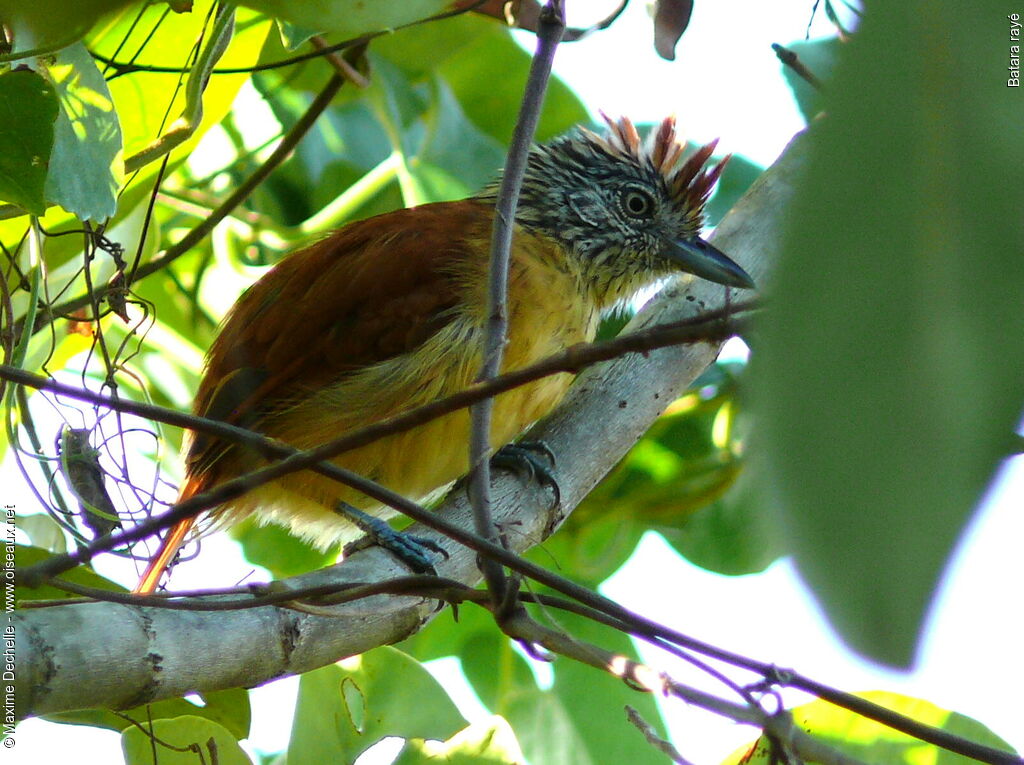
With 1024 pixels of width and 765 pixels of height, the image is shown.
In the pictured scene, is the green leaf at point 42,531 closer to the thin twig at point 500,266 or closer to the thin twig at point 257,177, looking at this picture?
the thin twig at point 257,177

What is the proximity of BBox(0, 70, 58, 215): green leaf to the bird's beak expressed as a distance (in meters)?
1.42

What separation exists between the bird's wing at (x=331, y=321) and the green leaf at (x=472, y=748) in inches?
38.5

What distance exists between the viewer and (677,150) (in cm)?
347

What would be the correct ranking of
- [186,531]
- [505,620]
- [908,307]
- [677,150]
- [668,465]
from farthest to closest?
[677,150]
[668,465]
[186,531]
[505,620]
[908,307]

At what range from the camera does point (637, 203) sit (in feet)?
11.1

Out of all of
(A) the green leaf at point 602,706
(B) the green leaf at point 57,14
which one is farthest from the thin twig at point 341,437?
(A) the green leaf at point 602,706

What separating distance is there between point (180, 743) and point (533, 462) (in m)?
0.85

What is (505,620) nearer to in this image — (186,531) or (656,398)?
(656,398)

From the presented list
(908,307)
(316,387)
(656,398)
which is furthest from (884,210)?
(316,387)

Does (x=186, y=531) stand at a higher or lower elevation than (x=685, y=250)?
lower

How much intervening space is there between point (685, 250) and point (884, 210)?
8.52 feet

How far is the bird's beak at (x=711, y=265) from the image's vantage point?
2555 mm

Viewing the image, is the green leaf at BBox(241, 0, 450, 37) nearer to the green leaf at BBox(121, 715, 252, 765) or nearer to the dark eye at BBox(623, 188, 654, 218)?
the green leaf at BBox(121, 715, 252, 765)

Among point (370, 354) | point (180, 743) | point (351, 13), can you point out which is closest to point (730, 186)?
point (370, 354)
